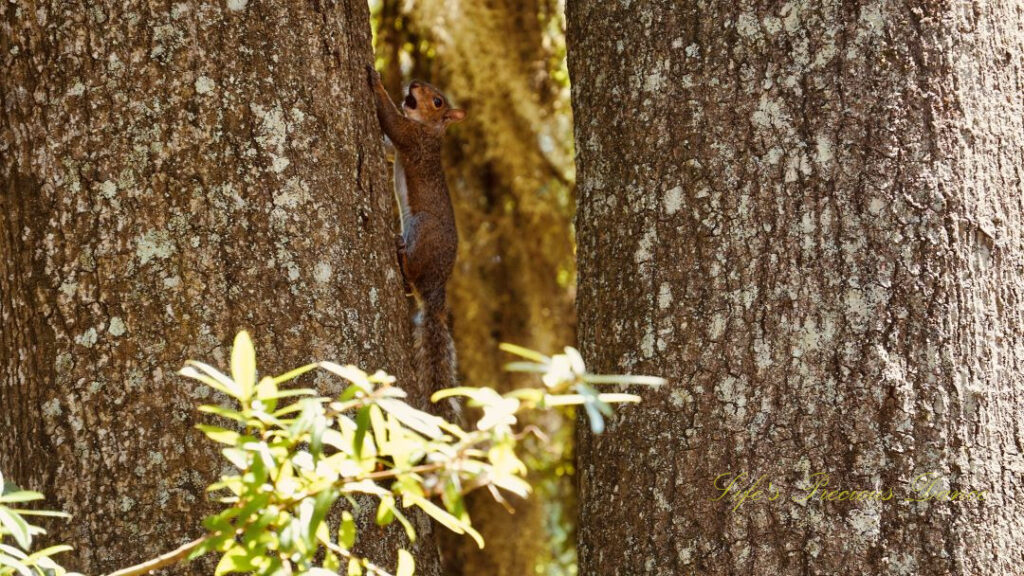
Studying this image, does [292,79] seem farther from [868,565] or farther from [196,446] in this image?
[868,565]

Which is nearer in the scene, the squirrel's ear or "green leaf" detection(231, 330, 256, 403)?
"green leaf" detection(231, 330, 256, 403)

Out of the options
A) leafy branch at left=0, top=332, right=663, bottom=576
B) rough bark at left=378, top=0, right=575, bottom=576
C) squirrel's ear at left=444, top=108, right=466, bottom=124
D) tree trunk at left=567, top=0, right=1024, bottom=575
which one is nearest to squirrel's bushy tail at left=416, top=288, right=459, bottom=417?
squirrel's ear at left=444, top=108, right=466, bottom=124

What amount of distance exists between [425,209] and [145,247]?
170 centimetres

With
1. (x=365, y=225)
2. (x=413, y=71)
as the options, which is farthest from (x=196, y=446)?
(x=413, y=71)

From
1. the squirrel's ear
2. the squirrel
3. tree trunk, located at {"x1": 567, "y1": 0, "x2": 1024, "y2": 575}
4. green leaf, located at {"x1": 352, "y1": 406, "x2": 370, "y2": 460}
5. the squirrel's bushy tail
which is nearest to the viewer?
green leaf, located at {"x1": 352, "y1": 406, "x2": 370, "y2": 460}

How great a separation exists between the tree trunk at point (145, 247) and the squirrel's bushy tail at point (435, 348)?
2.96ft

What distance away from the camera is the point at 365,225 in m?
1.88

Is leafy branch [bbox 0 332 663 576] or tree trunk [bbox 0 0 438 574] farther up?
tree trunk [bbox 0 0 438 574]

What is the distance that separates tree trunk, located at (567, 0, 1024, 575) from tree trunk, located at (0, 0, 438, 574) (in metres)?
0.55

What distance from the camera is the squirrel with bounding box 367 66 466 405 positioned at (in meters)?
2.86

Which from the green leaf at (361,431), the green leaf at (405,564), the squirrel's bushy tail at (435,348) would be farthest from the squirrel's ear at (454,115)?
the green leaf at (361,431)

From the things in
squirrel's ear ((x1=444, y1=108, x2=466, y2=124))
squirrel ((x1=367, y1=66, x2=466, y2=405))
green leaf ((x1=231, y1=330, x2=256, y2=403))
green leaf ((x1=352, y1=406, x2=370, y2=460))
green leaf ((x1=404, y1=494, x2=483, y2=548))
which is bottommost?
green leaf ((x1=404, y1=494, x2=483, y2=548))

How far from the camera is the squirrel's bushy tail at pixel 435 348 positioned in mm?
2694

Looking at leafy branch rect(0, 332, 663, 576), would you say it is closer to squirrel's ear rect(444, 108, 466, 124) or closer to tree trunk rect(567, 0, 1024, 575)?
tree trunk rect(567, 0, 1024, 575)
